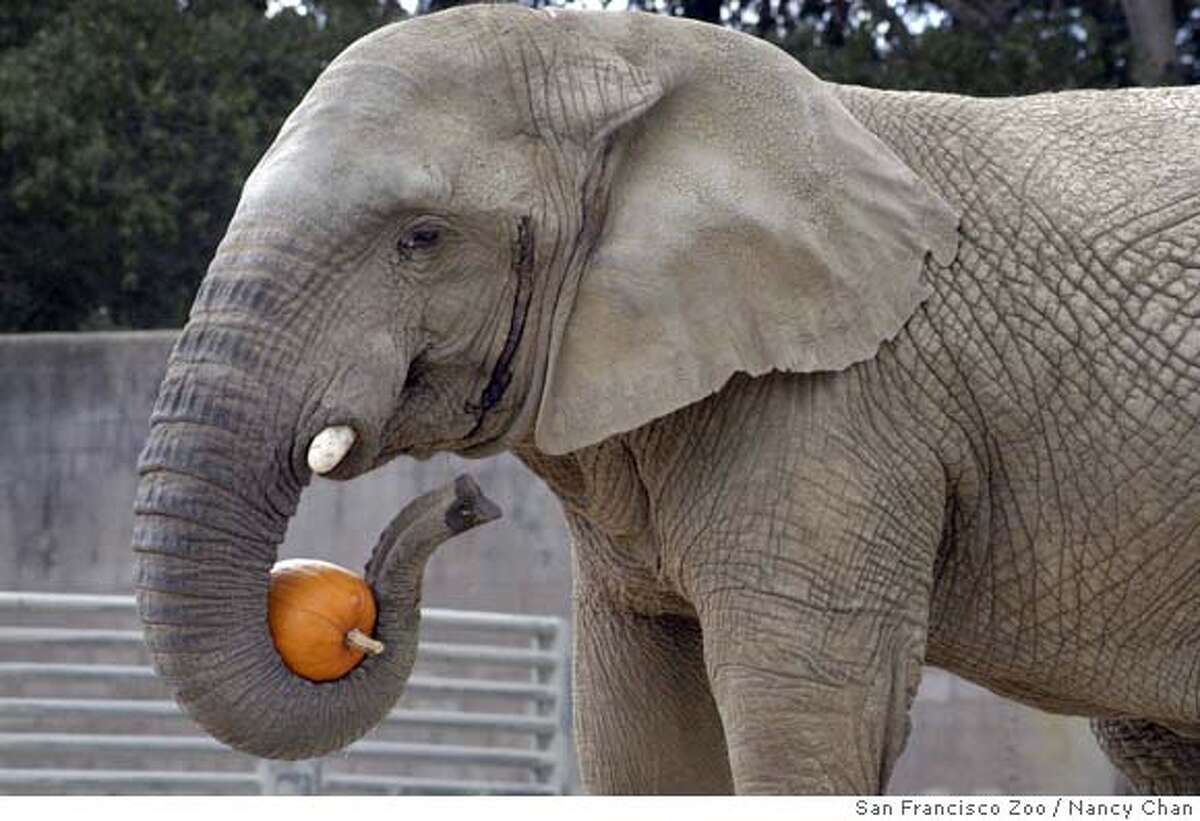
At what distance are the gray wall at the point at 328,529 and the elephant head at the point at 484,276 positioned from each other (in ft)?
19.7

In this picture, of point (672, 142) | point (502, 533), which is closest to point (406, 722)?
point (502, 533)

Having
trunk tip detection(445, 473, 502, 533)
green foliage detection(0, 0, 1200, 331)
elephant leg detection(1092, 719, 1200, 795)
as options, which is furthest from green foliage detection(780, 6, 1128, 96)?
trunk tip detection(445, 473, 502, 533)

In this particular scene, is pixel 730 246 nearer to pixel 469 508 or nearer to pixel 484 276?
pixel 484 276

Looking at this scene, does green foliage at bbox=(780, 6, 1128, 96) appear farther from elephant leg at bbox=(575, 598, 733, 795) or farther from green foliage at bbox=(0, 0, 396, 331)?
elephant leg at bbox=(575, 598, 733, 795)

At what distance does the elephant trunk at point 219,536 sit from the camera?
4406 millimetres

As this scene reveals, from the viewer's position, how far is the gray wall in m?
10.7

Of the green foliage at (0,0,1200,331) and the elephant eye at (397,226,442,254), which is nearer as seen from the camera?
the elephant eye at (397,226,442,254)

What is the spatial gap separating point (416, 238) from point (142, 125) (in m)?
9.89

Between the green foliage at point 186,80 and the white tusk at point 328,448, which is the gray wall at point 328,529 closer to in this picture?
the green foliage at point 186,80

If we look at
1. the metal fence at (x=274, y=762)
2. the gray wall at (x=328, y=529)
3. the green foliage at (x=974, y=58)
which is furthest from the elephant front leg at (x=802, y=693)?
the green foliage at (x=974, y=58)

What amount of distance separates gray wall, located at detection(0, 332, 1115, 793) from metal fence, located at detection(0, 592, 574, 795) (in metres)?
0.29

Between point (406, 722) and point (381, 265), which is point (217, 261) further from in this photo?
point (406, 722)

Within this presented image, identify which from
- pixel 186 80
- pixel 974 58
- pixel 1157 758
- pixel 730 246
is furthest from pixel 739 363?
pixel 186 80

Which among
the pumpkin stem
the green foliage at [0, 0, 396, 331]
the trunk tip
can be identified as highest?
the trunk tip
